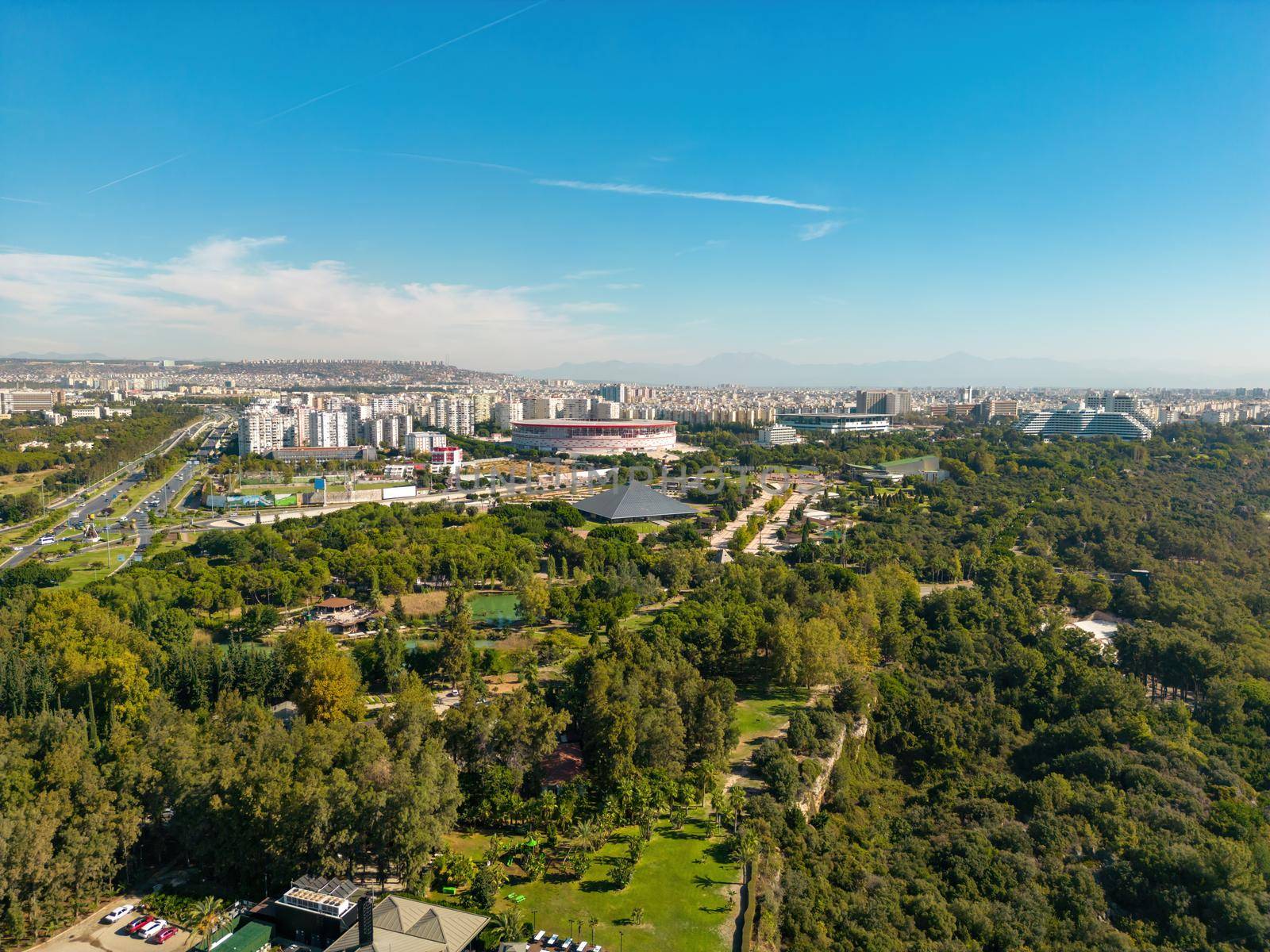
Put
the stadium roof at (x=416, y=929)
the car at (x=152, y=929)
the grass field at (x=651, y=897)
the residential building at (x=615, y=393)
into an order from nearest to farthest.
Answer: the stadium roof at (x=416, y=929) → the car at (x=152, y=929) → the grass field at (x=651, y=897) → the residential building at (x=615, y=393)

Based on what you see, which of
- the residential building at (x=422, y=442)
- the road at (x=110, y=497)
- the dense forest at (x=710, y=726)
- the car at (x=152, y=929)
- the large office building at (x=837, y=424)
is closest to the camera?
the car at (x=152, y=929)

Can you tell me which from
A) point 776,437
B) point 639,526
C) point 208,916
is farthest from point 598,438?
point 208,916

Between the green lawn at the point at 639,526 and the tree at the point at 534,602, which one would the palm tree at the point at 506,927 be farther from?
the green lawn at the point at 639,526

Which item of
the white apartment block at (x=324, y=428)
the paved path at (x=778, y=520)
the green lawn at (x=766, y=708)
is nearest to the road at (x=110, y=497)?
the white apartment block at (x=324, y=428)

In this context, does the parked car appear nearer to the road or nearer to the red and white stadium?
the road

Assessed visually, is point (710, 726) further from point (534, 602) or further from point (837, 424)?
point (837, 424)
